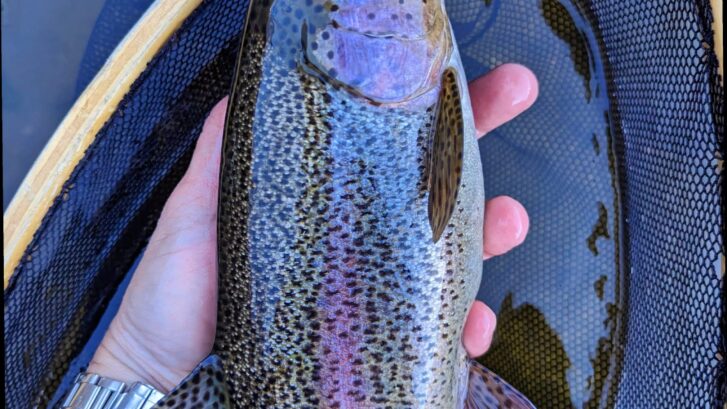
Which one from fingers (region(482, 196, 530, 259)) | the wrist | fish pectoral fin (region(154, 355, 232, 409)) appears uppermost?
fish pectoral fin (region(154, 355, 232, 409))

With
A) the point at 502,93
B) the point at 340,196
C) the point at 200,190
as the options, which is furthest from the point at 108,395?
the point at 502,93

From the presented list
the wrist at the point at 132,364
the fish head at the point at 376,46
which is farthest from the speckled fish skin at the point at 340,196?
the wrist at the point at 132,364

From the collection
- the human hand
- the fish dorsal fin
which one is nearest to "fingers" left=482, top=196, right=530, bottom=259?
the human hand

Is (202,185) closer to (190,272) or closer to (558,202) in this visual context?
(190,272)

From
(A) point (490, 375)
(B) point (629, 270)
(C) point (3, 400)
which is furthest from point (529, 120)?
(C) point (3, 400)

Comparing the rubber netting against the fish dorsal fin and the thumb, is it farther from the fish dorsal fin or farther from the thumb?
the fish dorsal fin
